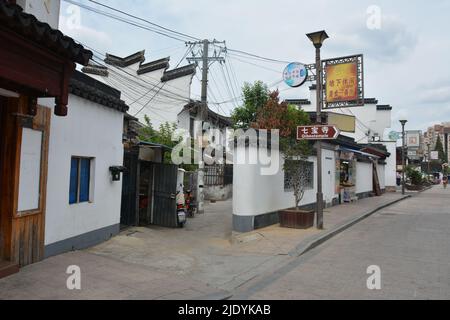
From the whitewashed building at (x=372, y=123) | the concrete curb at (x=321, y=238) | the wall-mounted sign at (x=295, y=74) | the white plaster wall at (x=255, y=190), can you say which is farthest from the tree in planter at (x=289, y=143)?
the whitewashed building at (x=372, y=123)

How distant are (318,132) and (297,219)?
268 cm

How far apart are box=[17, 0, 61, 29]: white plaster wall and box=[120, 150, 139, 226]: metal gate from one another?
4.69 meters

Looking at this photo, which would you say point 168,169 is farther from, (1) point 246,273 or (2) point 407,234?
(2) point 407,234

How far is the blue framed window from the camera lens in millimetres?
8250

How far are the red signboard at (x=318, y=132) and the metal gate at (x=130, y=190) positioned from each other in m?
5.03

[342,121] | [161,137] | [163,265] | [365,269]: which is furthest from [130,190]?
[342,121]

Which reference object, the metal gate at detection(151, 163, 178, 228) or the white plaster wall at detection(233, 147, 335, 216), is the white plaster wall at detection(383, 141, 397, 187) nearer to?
the white plaster wall at detection(233, 147, 335, 216)

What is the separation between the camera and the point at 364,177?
27188 millimetres

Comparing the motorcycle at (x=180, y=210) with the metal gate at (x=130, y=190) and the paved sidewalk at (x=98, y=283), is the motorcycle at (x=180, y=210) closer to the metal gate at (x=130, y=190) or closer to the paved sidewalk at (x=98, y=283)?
the metal gate at (x=130, y=190)

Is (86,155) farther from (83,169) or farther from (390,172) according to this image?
(390,172)

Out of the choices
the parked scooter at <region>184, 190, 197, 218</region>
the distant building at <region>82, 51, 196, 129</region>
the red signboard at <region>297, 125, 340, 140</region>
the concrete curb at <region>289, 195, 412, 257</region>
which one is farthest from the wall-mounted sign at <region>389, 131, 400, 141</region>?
the red signboard at <region>297, 125, 340, 140</region>
